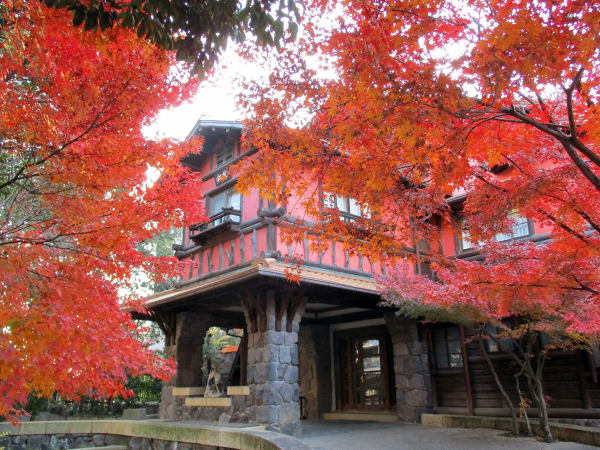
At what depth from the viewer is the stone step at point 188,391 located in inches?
440

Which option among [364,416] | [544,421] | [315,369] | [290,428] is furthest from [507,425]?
[315,369]

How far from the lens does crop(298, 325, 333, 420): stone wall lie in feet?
44.5

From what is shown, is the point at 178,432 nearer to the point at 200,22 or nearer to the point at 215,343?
the point at 200,22

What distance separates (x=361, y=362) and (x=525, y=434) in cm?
535

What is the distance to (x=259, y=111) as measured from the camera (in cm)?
612

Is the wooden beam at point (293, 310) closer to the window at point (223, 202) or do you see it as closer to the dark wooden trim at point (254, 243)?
the dark wooden trim at point (254, 243)

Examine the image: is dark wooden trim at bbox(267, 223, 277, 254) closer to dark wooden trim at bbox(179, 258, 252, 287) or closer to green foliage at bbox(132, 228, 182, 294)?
dark wooden trim at bbox(179, 258, 252, 287)

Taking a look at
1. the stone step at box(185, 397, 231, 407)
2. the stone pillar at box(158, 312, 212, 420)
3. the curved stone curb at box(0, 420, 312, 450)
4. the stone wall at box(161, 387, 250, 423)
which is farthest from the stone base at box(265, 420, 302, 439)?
the stone pillar at box(158, 312, 212, 420)

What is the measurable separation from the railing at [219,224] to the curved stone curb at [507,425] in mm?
6433

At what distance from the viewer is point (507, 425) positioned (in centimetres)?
968

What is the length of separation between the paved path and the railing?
482 cm

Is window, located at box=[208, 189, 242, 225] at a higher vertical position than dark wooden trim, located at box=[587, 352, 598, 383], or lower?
higher

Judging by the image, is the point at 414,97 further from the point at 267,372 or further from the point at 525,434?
the point at 525,434

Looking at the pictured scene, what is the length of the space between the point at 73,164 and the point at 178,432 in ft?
20.0
